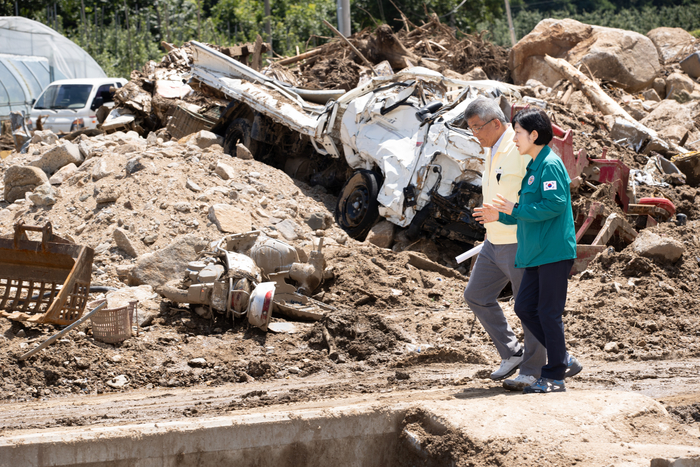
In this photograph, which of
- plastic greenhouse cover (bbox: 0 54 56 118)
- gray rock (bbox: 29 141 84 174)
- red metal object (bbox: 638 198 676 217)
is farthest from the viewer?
plastic greenhouse cover (bbox: 0 54 56 118)

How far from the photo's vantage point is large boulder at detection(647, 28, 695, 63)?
20.2m

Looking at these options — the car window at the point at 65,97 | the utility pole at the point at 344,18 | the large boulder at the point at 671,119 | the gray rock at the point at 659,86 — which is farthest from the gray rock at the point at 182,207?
the gray rock at the point at 659,86

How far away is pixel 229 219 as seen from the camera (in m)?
8.09

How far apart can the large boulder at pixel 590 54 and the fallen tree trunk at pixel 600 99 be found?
375 millimetres

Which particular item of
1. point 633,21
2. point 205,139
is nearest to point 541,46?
point 205,139

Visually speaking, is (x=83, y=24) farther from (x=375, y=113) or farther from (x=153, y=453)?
(x=153, y=453)

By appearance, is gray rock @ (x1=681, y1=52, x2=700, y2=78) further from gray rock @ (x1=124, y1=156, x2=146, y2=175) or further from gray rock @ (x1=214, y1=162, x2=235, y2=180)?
gray rock @ (x1=124, y1=156, x2=146, y2=175)

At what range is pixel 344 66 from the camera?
1574 cm

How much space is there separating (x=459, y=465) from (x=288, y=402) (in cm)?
146

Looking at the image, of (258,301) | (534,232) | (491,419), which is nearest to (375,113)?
(258,301)

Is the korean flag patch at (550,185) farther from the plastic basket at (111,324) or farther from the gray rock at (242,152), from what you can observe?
the gray rock at (242,152)

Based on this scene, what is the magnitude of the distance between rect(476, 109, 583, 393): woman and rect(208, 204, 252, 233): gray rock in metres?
4.60

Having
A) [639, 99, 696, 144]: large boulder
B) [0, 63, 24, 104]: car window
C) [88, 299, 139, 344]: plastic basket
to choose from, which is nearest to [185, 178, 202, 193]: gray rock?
[88, 299, 139, 344]: plastic basket

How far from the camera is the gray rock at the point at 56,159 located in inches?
404
